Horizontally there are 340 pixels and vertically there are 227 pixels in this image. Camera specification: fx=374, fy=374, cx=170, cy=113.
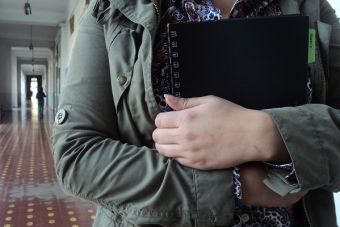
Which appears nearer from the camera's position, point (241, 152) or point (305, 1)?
point (241, 152)

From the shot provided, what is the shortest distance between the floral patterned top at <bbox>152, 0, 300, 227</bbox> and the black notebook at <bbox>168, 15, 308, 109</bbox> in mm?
58

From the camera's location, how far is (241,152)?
586 mm

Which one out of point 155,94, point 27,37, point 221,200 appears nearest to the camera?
point 221,200

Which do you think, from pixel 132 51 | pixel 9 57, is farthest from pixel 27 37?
pixel 132 51

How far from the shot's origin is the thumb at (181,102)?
621 millimetres

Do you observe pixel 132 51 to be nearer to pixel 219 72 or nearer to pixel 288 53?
pixel 219 72

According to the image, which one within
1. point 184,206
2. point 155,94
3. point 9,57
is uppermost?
point 9,57

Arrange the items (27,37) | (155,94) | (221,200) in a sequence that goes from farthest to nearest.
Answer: (27,37), (155,94), (221,200)

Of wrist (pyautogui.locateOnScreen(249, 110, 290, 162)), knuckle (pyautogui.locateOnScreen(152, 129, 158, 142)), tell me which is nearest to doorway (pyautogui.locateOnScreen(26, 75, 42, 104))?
knuckle (pyautogui.locateOnScreen(152, 129, 158, 142))

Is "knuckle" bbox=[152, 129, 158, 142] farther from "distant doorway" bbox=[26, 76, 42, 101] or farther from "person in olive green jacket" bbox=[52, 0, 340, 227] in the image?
"distant doorway" bbox=[26, 76, 42, 101]

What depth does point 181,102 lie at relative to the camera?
625 millimetres

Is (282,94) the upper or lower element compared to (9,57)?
lower

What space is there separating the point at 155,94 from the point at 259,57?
194 millimetres

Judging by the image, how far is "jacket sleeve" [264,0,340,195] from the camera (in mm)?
585
